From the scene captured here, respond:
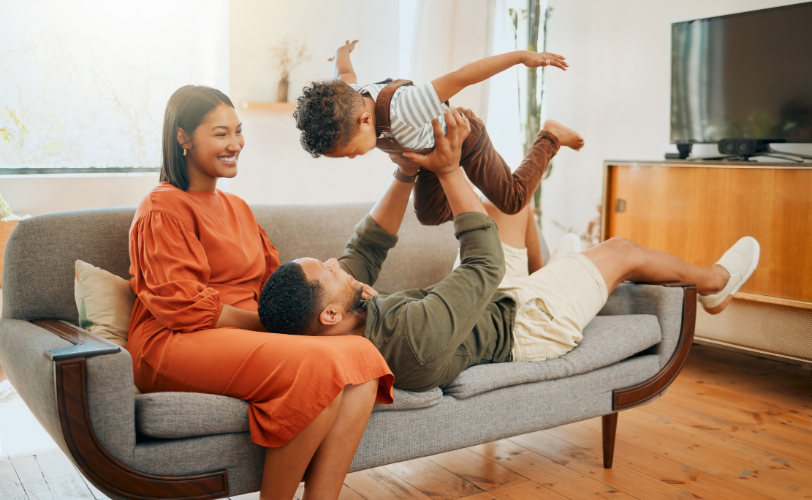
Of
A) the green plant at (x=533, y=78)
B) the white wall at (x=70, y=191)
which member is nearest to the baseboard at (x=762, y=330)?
the green plant at (x=533, y=78)

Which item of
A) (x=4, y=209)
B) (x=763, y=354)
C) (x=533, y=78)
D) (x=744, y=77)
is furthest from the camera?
(x=533, y=78)

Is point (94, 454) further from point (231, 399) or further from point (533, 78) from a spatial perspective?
point (533, 78)

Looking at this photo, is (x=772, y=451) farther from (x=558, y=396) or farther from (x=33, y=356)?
(x=33, y=356)

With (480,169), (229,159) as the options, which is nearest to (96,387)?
(229,159)

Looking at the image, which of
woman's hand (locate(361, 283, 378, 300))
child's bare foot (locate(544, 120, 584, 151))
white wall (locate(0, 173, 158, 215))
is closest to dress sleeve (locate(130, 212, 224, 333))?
woman's hand (locate(361, 283, 378, 300))

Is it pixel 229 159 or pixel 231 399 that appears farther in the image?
pixel 229 159

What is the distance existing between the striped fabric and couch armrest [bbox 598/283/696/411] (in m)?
0.98

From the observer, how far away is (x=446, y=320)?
165cm

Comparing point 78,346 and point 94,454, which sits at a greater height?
point 78,346

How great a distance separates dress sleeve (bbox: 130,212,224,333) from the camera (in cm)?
156

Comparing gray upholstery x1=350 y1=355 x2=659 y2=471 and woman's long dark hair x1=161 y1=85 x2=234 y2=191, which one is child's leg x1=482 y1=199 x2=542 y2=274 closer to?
gray upholstery x1=350 y1=355 x2=659 y2=471

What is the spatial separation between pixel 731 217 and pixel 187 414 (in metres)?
2.60

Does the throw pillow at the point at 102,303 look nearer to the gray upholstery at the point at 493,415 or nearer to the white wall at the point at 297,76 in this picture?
the gray upholstery at the point at 493,415

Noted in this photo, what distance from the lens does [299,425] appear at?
1405 mm
